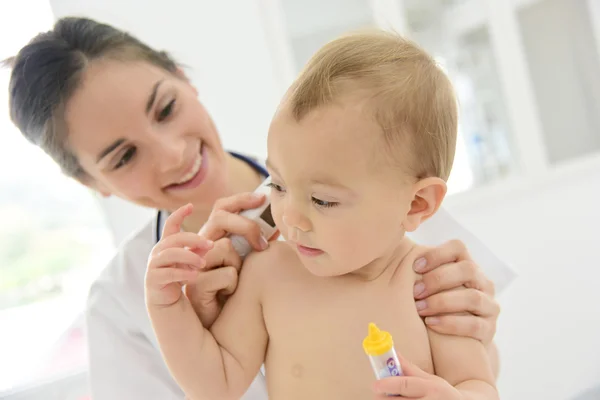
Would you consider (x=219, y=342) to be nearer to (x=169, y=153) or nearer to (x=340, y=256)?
(x=340, y=256)

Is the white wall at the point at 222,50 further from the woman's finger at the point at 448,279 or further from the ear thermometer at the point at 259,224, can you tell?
the woman's finger at the point at 448,279

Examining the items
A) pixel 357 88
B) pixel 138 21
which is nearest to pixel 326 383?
pixel 357 88

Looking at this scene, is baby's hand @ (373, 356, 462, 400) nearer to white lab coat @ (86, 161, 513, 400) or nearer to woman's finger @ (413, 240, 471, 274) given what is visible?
woman's finger @ (413, 240, 471, 274)

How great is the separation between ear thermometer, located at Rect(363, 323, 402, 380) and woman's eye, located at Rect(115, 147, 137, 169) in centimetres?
68

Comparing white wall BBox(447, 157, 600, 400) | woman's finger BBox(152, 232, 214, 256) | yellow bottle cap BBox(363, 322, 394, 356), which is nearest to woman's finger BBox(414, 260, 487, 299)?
yellow bottle cap BBox(363, 322, 394, 356)

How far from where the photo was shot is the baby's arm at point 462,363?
755 millimetres

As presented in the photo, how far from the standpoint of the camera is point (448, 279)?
2.72 feet

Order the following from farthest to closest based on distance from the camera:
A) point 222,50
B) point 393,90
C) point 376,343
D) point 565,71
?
point 565,71 → point 222,50 → point 393,90 → point 376,343

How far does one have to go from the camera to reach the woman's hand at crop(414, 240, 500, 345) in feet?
2.60

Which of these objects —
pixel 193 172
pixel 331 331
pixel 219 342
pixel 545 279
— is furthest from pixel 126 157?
pixel 545 279

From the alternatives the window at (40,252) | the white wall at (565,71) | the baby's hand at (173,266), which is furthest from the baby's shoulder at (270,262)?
the white wall at (565,71)

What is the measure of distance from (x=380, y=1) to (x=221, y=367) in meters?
2.32

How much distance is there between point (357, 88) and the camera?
70 centimetres

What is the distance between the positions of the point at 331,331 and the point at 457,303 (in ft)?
0.66
